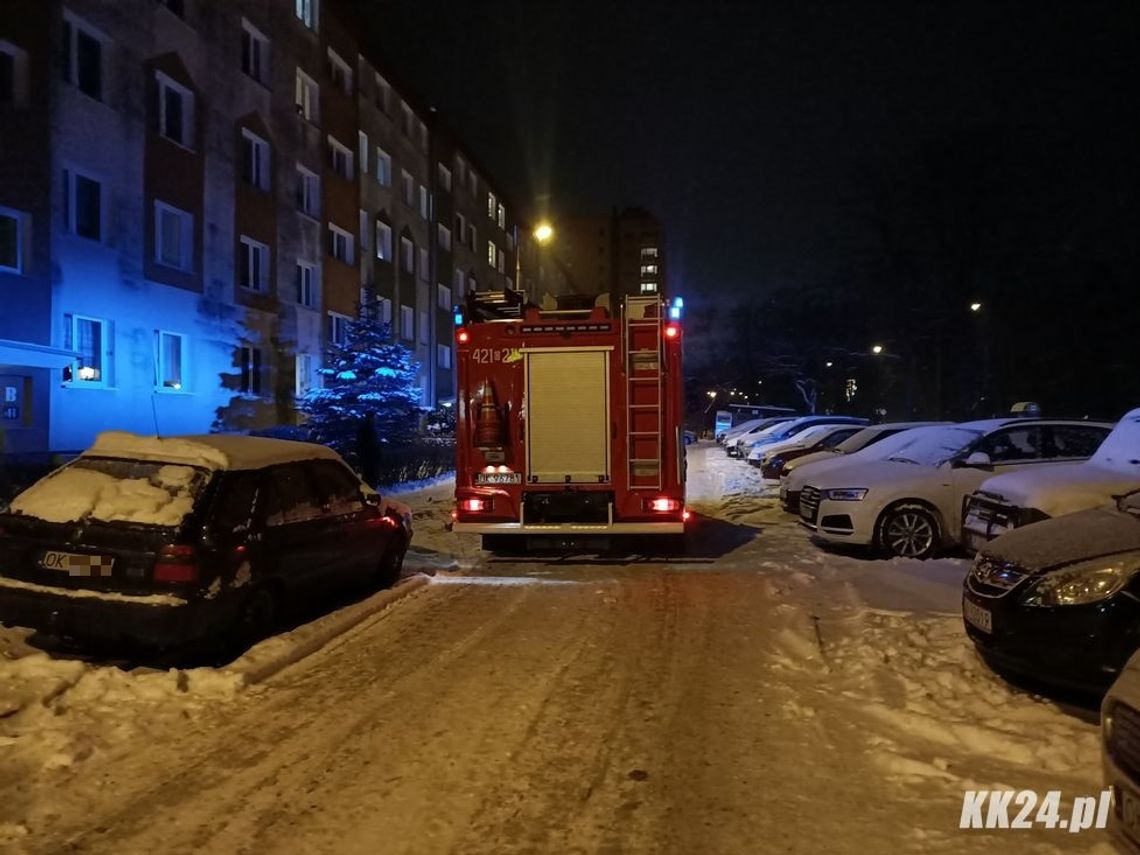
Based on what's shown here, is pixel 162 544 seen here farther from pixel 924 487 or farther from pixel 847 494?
pixel 924 487

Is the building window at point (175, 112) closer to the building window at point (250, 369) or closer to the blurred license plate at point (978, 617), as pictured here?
the building window at point (250, 369)

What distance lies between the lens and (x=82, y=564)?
20.5 ft

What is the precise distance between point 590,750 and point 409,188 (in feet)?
121

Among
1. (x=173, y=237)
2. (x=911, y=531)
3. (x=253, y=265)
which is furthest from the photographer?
(x=253, y=265)

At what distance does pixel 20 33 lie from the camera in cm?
1631

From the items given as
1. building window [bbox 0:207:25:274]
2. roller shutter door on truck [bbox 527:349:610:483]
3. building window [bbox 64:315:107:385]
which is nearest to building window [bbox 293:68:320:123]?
building window [bbox 64:315:107:385]

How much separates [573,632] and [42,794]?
4227 mm

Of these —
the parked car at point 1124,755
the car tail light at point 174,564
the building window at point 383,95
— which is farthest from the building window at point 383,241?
the parked car at point 1124,755

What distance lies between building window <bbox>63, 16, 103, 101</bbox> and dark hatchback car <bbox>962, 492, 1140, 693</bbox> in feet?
60.7

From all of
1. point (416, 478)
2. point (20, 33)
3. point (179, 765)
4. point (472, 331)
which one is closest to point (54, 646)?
point (179, 765)

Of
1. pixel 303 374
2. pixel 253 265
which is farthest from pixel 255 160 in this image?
pixel 303 374

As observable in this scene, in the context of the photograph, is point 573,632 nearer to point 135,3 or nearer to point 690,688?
point 690,688

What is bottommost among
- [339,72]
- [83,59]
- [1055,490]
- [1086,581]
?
[1086,581]

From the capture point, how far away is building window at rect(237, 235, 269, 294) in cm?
2398
